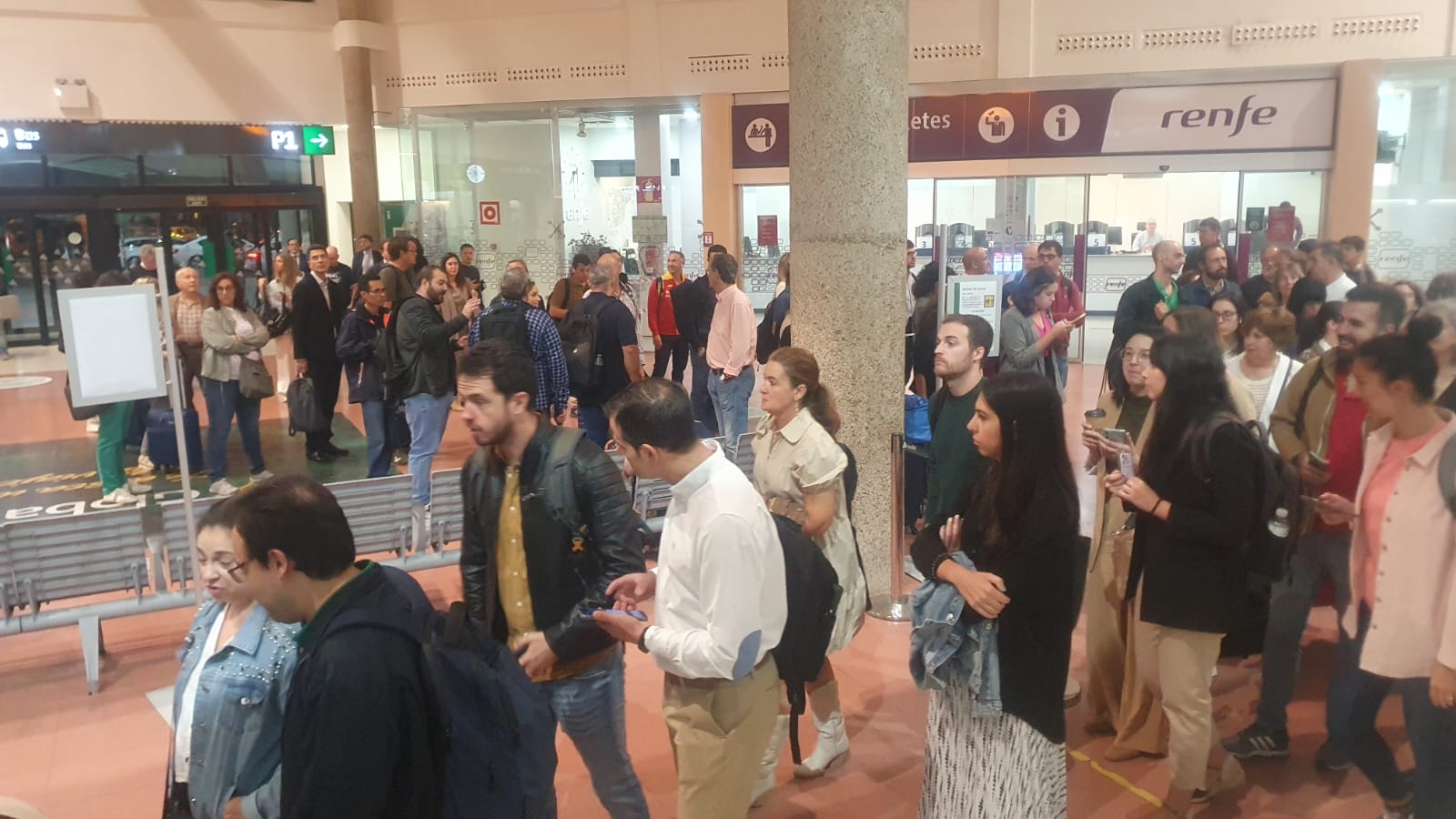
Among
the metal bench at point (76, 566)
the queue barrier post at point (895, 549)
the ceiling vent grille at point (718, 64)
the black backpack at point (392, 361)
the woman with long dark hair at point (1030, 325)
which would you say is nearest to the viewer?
the metal bench at point (76, 566)

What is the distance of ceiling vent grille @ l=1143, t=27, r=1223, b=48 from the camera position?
12984mm

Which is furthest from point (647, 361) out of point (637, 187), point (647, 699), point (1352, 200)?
point (647, 699)

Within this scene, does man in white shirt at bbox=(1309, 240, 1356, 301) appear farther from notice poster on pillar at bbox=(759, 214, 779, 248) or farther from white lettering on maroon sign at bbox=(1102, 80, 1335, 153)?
notice poster on pillar at bbox=(759, 214, 779, 248)

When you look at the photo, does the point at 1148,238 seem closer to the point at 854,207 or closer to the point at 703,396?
the point at 703,396

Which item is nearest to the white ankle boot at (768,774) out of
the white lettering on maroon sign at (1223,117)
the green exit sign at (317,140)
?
the white lettering on maroon sign at (1223,117)

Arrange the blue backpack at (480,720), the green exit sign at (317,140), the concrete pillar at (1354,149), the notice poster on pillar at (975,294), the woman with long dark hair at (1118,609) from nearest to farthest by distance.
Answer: the blue backpack at (480,720), the woman with long dark hair at (1118,609), the notice poster on pillar at (975,294), the concrete pillar at (1354,149), the green exit sign at (317,140)

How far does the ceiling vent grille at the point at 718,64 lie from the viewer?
14656 millimetres

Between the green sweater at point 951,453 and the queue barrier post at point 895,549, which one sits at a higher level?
the green sweater at point 951,453

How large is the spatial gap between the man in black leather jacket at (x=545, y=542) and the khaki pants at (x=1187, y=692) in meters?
1.81

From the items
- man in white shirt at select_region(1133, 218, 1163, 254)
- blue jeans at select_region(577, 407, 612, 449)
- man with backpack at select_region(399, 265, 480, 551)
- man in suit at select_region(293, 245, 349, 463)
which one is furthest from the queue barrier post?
man in white shirt at select_region(1133, 218, 1163, 254)

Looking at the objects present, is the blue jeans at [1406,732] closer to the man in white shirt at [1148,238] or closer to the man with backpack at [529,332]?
the man with backpack at [529,332]

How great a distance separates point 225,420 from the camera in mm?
8258

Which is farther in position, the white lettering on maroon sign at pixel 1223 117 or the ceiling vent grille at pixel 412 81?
the ceiling vent grille at pixel 412 81

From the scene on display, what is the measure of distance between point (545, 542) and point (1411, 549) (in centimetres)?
242
